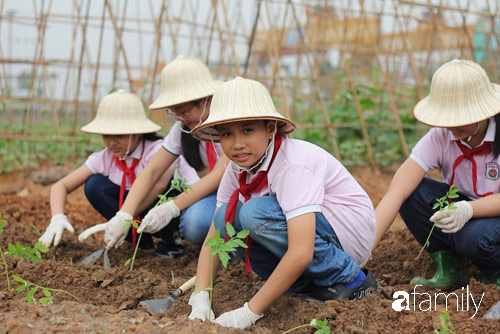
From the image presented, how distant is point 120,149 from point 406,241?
1.75 meters

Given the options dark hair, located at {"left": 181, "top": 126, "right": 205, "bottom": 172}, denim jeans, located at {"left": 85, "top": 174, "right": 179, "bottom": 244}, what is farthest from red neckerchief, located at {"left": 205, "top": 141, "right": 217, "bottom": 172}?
denim jeans, located at {"left": 85, "top": 174, "right": 179, "bottom": 244}

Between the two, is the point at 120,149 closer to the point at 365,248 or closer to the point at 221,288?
the point at 221,288

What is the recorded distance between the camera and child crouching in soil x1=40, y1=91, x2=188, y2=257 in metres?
3.12

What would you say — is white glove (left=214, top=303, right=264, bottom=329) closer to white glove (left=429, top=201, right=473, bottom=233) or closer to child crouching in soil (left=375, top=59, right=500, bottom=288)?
child crouching in soil (left=375, top=59, right=500, bottom=288)

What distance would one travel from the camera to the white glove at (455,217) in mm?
2379

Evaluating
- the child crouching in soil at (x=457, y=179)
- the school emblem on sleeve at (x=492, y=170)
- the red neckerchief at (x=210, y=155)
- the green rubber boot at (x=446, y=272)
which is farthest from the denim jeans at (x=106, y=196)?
the school emblem on sleeve at (x=492, y=170)

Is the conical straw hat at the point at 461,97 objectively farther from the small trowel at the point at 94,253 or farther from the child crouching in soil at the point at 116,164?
the small trowel at the point at 94,253

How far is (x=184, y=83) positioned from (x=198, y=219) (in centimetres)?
70

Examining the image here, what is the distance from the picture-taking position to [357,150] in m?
5.58

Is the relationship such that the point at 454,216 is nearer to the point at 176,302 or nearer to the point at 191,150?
the point at 176,302

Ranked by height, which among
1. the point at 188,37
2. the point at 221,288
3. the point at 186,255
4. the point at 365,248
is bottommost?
the point at 186,255

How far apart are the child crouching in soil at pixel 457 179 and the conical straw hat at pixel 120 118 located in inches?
55.3

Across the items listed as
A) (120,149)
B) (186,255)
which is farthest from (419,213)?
(120,149)

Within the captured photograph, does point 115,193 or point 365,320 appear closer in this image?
point 365,320
